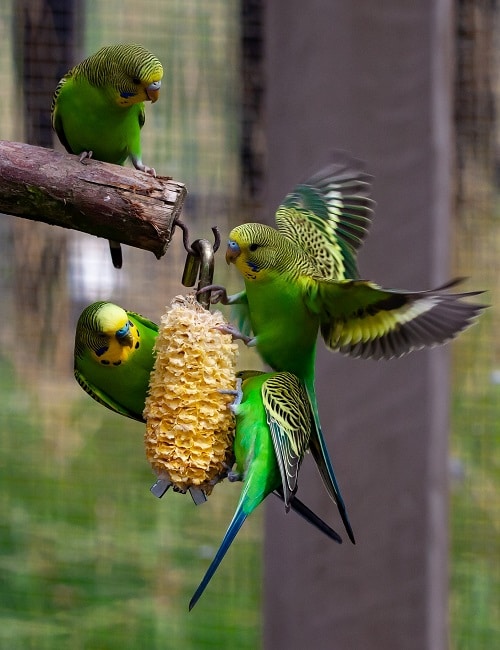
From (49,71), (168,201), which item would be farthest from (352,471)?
(49,71)

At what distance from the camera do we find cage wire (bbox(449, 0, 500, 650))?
1337mm

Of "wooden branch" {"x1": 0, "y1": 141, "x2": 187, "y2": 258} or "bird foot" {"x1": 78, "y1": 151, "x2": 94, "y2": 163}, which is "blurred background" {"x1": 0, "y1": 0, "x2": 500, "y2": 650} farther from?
"wooden branch" {"x1": 0, "y1": 141, "x2": 187, "y2": 258}

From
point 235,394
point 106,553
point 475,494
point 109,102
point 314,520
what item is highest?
point 109,102

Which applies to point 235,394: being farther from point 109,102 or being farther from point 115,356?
point 109,102

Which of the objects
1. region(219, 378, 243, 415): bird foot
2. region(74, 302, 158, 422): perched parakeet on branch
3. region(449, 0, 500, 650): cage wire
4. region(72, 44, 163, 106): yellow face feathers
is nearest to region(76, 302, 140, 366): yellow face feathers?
region(74, 302, 158, 422): perched parakeet on branch

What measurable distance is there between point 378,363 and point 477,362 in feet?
1.27

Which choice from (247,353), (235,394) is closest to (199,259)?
(235,394)

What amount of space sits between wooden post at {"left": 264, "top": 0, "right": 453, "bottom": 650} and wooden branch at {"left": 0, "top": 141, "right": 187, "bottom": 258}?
1.11 feet

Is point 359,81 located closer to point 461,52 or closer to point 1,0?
point 461,52

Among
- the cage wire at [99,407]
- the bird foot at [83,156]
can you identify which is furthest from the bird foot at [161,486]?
the cage wire at [99,407]

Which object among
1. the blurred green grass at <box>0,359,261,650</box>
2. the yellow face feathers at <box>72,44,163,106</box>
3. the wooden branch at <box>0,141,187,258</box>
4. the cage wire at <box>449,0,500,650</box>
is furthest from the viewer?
the blurred green grass at <box>0,359,261,650</box>

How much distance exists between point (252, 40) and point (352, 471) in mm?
620

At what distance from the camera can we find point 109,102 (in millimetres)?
1012

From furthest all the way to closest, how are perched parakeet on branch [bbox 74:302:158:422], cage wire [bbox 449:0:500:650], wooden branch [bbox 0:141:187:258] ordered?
cage wire [bbox 449:0:500:650] → perched parakeet on branch [bbox 74:302:158:422] → wooden branch [bbox 0:141:187:258]
